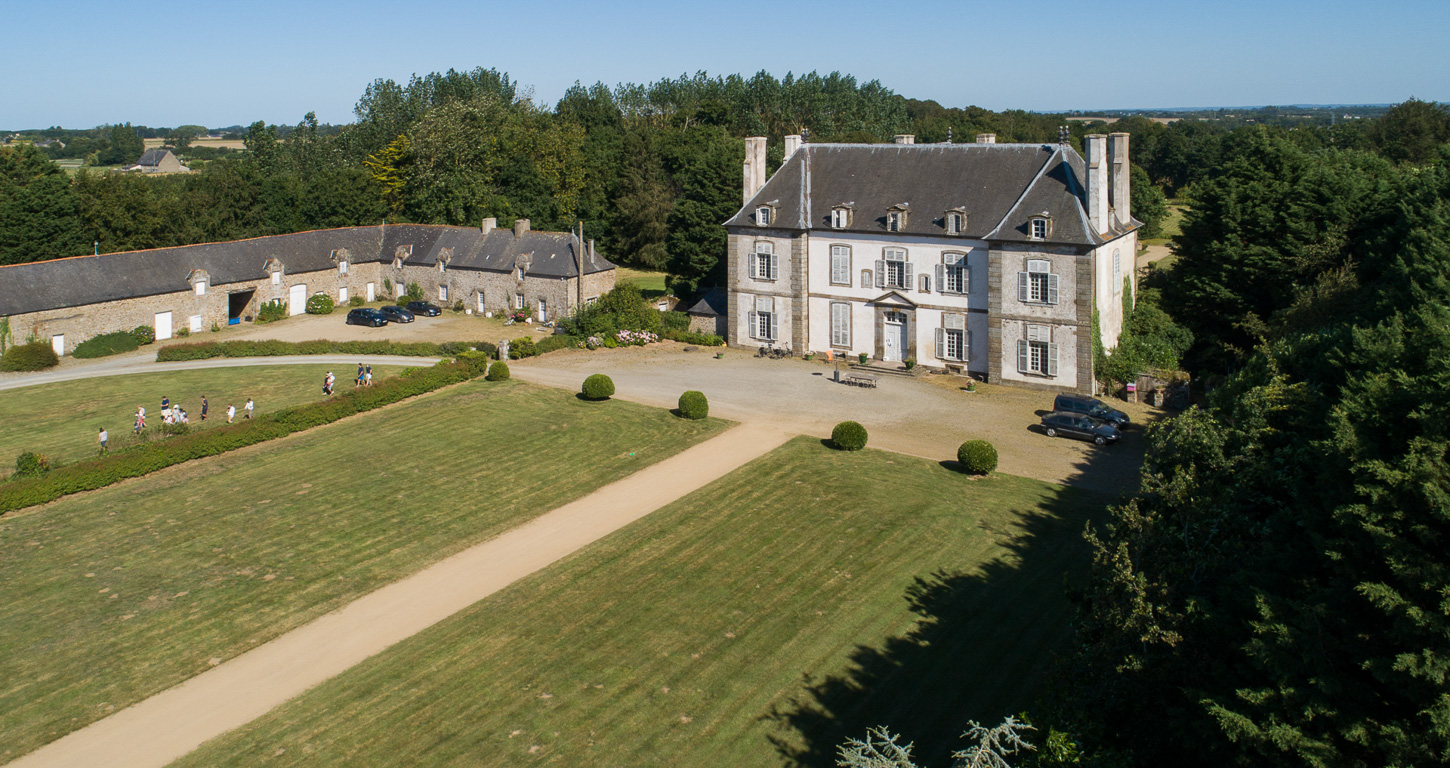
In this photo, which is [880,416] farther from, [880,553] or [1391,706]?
[1391,706]

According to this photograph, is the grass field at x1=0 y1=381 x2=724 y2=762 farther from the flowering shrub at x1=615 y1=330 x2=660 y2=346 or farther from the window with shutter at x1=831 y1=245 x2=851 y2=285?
the window with shutter at x1=831 y1=245 x2=851 y2=285

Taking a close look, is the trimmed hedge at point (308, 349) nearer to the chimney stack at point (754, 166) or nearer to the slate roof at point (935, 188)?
the chimney stack at point (754, 166)

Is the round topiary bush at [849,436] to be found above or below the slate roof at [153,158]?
below

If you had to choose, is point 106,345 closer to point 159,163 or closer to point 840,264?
point 840,264

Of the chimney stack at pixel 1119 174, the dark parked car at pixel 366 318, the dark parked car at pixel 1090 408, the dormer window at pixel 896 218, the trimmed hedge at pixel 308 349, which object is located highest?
the chimney stack at pixel 1119 174

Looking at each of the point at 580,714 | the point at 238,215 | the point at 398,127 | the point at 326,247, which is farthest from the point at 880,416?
the point at 398,127

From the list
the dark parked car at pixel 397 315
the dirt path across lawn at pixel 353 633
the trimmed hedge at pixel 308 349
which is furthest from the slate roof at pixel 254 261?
the dirt path across lawn at pixel 353 633
